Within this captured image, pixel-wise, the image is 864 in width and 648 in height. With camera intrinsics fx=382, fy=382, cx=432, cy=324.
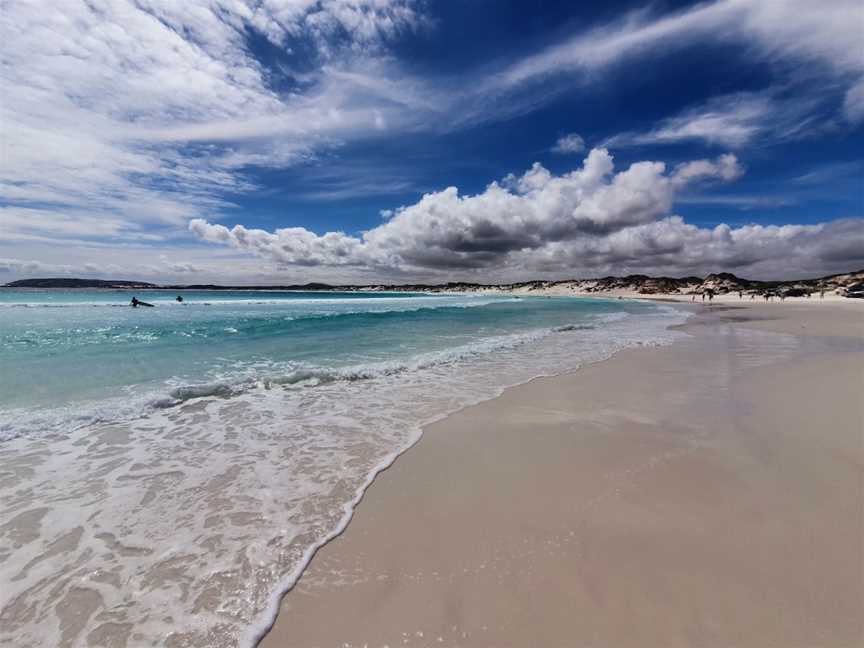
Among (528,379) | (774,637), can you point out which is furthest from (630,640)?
(528,379)

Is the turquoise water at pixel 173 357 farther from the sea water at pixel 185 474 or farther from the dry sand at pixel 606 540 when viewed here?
the dry sand at pixel 606 540

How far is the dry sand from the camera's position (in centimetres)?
262

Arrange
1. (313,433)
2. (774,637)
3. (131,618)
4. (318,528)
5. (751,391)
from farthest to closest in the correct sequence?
(751,391), (313,433), (318,528), (131,618), (774,637)

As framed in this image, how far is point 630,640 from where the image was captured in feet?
8.24

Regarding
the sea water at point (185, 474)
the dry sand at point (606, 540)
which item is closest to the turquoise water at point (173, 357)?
the sea water at point (185, 474)

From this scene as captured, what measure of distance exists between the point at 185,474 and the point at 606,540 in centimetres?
517

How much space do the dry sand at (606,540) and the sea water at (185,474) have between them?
0.56 metres

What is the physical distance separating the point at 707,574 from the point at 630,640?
1019mm

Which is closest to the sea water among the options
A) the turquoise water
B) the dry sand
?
the turquoise water

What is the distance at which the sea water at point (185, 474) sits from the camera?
9.75 feet

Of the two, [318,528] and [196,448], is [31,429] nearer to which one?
[196,448]

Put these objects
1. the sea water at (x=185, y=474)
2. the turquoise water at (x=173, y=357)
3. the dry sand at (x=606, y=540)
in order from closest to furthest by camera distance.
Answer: the dry sand at (x=606, y=540) < the sea water at (x=185, y=474) < the turquoise water at (x=173, y=357)

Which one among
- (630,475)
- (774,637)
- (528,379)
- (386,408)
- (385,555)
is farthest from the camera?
(528,379)

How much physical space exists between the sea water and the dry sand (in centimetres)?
56
